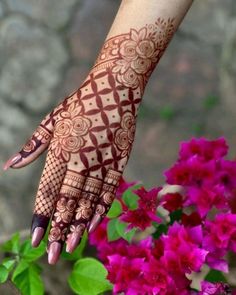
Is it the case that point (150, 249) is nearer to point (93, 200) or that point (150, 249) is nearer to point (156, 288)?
point (156, 288)

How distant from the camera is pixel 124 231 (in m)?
1.18

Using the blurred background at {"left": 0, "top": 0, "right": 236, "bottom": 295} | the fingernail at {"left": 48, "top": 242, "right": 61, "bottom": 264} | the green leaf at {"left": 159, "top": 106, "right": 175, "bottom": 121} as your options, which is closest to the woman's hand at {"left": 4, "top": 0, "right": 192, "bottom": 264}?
the fingernail at {"left": 48, "top": 242, "right": 61, "bottom": 264}

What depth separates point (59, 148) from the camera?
36.1 inches

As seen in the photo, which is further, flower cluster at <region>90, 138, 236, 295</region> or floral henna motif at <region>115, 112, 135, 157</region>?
flower cluster at <region>90, 138, 236, 295</region>

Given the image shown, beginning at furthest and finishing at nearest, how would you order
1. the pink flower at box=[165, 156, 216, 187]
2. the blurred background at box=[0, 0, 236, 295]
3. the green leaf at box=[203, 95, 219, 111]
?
the green leaf at box=[203, 95, 219, 111] → the blurred background at box=[0, 0, 236, 295] → the pink flower at box=[165, 156, 216, 187]

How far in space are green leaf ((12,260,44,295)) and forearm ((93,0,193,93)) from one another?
42 cm

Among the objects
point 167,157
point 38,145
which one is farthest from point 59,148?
point 167,157

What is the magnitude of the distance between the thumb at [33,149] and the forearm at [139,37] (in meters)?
0.14

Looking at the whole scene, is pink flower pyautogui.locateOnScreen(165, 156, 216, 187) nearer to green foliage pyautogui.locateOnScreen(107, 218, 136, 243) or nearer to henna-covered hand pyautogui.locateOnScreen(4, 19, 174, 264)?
green foliage pyautogui.locateOnScreen(107, 218, 136, 243)

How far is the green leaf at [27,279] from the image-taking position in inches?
45.4

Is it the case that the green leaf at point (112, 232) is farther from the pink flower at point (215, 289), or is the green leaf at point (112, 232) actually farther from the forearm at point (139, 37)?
the forearm at point (139, 37)

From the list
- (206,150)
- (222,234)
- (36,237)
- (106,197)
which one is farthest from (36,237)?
(206,150)

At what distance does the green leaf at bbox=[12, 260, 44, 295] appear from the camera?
1.15m

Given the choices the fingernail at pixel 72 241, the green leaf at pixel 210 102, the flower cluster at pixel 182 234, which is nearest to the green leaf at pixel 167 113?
the green leaf at pixel 210 102
